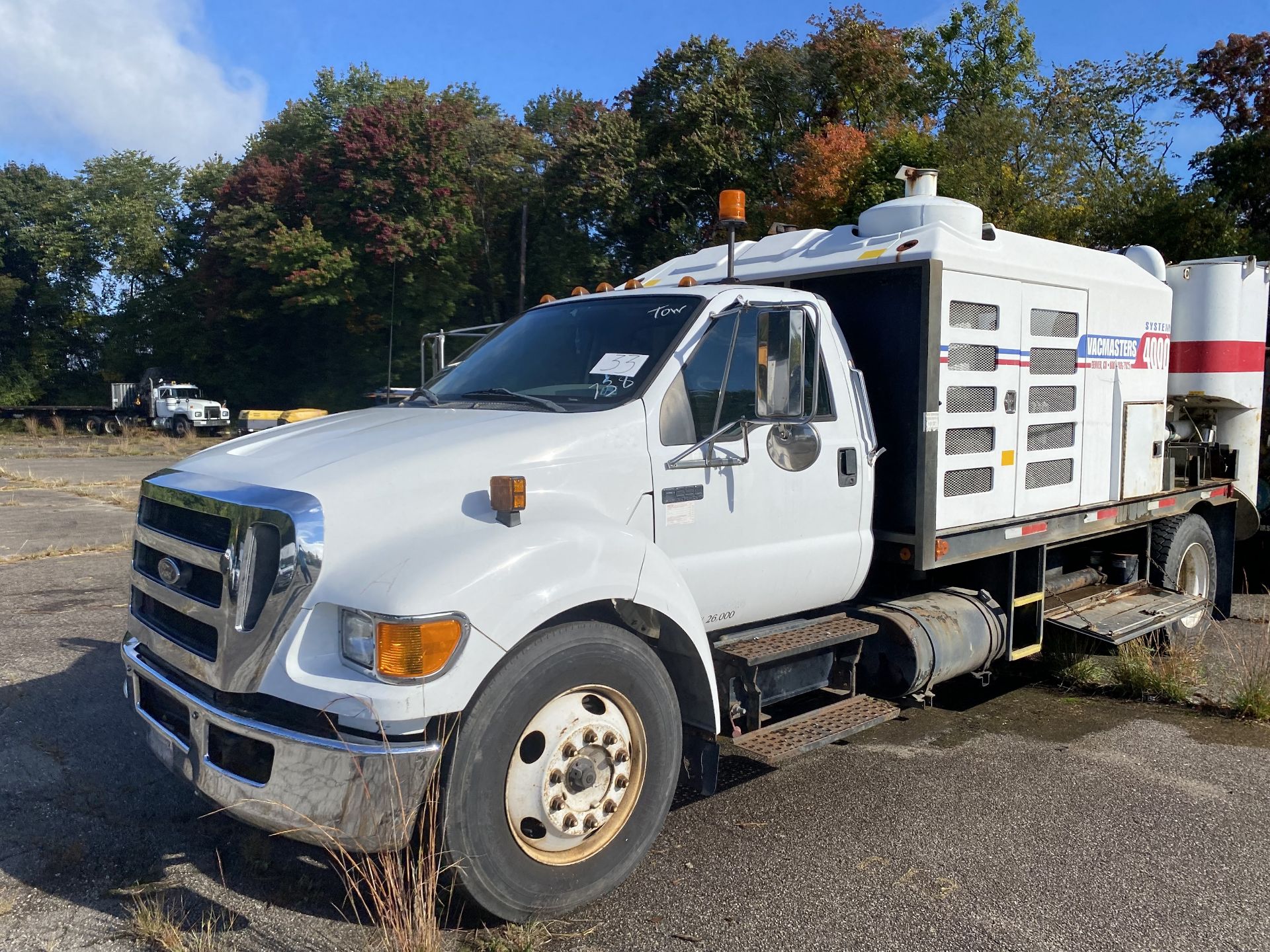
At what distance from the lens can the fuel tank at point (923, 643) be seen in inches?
196

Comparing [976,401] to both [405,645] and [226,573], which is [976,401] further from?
[226,573]

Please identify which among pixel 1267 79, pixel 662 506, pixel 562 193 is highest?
pixel 1267 79

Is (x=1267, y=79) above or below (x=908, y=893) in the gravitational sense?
above

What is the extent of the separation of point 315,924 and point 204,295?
4331 centimetres

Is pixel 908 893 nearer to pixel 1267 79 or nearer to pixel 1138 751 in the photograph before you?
pixel 1138 751

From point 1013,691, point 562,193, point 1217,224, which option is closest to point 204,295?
point 562,193

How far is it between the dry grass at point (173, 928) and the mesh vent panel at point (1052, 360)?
16.3ft

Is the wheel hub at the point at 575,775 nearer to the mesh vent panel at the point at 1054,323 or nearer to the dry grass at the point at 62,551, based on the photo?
the mesh vent panel at the point at 1054,323

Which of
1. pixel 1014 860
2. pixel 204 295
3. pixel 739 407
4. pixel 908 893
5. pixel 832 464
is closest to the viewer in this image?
pixel 908 893

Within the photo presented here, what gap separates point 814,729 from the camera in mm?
4387

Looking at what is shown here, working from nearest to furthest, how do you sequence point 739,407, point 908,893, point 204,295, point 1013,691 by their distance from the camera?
point 908,893
point 739,407
point 1013,691
point 204,295

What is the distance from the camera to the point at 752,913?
11.8 ft

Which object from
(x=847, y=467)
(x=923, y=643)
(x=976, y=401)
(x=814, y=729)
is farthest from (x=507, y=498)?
(x=976, y=401)

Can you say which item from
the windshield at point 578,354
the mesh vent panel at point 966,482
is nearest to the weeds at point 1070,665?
the mesh vent panel at point 966,482
